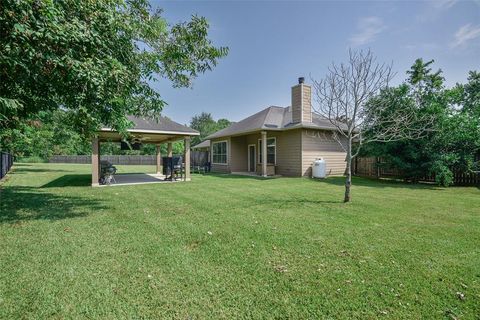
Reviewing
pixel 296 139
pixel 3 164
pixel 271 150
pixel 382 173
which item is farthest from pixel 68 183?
pixel 382 173

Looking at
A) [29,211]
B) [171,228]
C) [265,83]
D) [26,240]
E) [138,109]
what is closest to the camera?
[26,240]

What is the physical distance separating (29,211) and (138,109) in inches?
140

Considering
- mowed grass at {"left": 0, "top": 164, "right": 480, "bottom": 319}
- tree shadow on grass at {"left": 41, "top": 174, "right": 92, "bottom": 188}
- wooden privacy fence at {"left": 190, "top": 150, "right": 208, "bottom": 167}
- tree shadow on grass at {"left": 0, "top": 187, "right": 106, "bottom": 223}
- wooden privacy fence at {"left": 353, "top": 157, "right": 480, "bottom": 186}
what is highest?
wooden privacy fence at {"left": 190, "top": 150, "right": 208, "bottom": 167}

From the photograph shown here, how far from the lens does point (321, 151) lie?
14570 millimetres

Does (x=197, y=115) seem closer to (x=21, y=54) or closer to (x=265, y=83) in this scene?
(x=265, y=83)

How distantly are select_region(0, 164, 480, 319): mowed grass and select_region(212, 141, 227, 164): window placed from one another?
532 inches

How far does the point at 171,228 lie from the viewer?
4711mm

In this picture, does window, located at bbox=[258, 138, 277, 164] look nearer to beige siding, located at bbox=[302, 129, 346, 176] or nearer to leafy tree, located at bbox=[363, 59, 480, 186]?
beige siding, located at bbox=[302, 129, 346, 176]

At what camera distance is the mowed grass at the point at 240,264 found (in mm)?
2336

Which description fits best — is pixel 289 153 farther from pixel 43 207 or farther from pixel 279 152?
pixel 43 207

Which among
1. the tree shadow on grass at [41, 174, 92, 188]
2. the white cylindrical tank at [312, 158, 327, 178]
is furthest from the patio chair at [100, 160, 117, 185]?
the white cylindrical tank at [312, 158, 327, 178]

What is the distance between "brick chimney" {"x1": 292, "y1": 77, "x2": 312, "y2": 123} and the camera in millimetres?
13953

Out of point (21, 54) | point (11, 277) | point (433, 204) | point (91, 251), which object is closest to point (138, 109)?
point (21, 54)

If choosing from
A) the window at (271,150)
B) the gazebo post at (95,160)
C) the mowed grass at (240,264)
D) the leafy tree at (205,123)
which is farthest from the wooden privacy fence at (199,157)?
the leafy tree at (205,123)
